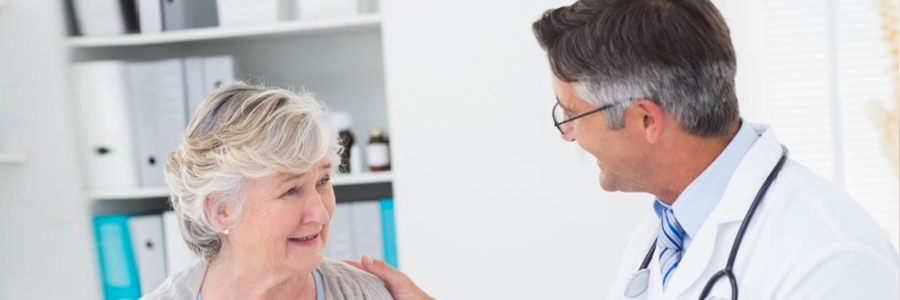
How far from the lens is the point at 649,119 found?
138 centimetres

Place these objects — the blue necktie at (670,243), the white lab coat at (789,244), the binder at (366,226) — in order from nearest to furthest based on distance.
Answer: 1. the white lab coat at (789,244)
2. the blue necktie at (670,243)
3. the binder at (366,226)

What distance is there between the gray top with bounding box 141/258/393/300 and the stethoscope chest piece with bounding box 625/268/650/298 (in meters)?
0.43

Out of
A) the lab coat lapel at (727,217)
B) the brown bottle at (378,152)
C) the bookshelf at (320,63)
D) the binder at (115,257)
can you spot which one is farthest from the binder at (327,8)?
the lab coat lapel at (727,217)

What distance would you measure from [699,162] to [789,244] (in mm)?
208

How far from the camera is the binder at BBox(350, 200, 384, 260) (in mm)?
2611

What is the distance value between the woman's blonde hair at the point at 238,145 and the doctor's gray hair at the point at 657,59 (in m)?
0.45

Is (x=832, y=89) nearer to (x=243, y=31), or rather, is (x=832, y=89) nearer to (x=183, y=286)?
(x=243, y=31)

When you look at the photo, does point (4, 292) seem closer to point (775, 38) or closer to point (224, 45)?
point (224, 45)

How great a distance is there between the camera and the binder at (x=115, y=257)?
105 inches

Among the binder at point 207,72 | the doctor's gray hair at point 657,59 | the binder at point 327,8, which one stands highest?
the binder at point 327,8

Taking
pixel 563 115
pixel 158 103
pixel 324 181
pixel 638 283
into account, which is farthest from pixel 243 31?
pixel 638 283

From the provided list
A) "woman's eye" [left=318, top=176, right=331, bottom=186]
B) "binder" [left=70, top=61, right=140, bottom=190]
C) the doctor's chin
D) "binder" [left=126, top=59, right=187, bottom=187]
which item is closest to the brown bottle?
the doctor's chin

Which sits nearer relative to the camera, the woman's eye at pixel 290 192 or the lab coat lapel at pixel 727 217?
the lab coat lapel at pixel 727 217

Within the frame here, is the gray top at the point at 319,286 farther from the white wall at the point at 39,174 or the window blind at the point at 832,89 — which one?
the window blind at the point at 832,89
